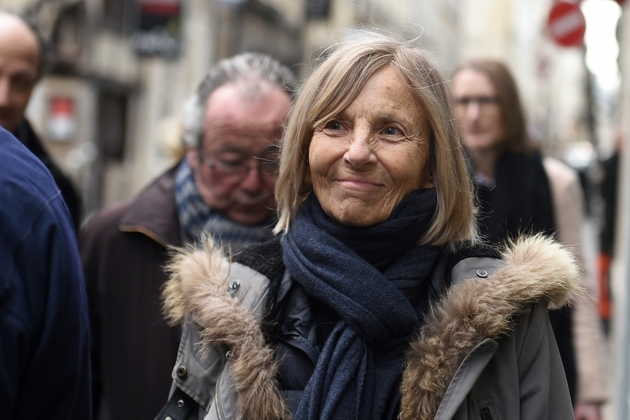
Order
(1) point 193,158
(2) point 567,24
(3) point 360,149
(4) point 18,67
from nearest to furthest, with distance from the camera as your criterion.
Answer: (3) point 360,149 < (1) point 193,158 < (4) point 18,67 < (2) point 567,24

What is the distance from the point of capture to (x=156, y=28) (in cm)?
1280

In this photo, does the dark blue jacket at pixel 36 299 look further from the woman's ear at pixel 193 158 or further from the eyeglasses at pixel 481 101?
the eyeglasses at pixel 481 101

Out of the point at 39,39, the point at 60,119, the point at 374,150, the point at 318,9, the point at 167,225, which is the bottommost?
the point at 60,119

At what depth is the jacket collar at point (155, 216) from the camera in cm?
327

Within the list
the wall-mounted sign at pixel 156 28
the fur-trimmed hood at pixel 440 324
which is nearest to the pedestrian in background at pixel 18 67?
the fur-trimmed hood at pixel 440 324

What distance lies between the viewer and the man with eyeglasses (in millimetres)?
3117

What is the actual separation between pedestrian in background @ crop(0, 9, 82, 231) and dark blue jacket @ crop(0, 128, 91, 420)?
1.77 meters

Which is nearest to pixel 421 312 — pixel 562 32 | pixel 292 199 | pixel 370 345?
pixel 370 345

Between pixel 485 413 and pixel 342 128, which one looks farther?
pixel 342 128

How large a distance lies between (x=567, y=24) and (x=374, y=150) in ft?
33.9

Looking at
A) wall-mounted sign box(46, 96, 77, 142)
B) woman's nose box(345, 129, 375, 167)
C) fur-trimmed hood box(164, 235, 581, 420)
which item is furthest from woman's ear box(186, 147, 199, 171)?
wall-mounted sign box(46, 96, 77, 142)

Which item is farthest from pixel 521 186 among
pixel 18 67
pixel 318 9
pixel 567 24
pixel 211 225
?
pixel 318 9

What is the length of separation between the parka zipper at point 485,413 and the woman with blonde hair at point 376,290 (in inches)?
0.5

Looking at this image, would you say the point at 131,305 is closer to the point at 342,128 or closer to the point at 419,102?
the point at 342,128
